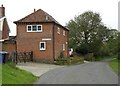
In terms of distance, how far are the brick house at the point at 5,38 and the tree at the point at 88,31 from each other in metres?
24.5

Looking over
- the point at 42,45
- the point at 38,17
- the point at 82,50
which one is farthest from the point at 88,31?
the point at 42,45

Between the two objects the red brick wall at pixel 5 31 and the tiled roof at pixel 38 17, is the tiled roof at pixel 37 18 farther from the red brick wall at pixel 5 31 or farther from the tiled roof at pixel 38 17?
the red brick wall at pixel 5 31

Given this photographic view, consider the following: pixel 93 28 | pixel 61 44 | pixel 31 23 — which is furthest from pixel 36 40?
pixel 93 28

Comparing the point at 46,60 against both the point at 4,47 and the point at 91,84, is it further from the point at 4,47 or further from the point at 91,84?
the point at 91,84

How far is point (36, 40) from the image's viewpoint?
49438mm

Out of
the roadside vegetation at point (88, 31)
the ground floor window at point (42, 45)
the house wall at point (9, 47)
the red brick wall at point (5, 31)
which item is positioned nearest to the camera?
the ground floor window at point (42, 45)

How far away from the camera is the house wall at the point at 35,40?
49.0m

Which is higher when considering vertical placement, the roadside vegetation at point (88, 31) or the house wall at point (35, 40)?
the roadside vegetation at point (88, 31)

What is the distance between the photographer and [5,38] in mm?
58438

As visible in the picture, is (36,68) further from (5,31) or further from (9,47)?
(5,31)

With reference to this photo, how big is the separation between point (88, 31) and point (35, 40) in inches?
1418

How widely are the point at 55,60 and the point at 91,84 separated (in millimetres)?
29830

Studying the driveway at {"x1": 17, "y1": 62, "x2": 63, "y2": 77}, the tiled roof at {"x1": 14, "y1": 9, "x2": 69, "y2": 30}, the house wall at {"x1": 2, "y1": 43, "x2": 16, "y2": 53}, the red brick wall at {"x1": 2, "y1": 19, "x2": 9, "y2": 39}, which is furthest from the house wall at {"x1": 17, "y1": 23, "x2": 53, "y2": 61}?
the driveway at {"x1": 17, "y1": 62, "x2": 63, "y2": 77}

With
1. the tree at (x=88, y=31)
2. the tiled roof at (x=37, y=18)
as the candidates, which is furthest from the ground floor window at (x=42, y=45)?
the tree at (x=88, y=31)
